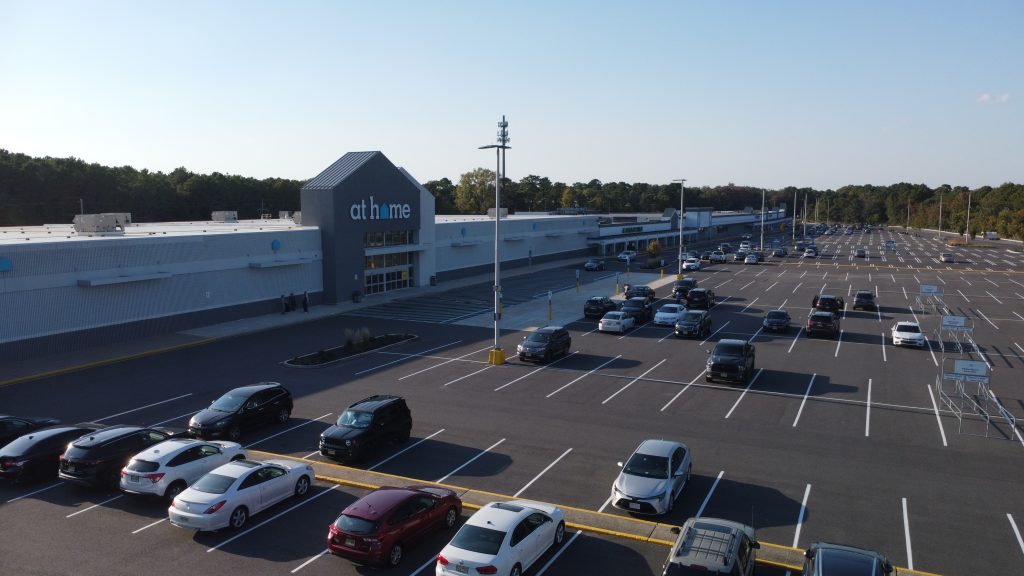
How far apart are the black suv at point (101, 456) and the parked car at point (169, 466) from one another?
28.1 inches

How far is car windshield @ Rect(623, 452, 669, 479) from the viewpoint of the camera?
53.1 feet

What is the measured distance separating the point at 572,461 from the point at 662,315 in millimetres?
24347

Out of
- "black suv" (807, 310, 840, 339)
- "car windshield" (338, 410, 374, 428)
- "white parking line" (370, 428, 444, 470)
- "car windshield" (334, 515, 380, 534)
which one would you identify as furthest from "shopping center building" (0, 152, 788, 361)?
"black suv" (807, 310, 840, 339)

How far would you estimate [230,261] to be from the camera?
4228 cm

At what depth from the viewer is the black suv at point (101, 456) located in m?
17.1

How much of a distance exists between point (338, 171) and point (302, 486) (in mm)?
38350

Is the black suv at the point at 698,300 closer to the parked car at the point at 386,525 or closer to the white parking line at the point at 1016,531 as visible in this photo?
the white parking line at the point at 1016,531

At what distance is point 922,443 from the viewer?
68.2ft

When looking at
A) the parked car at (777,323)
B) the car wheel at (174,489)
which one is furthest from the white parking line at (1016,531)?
the parked car at (777,323)

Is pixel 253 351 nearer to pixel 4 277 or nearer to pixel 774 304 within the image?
pixel 4 277

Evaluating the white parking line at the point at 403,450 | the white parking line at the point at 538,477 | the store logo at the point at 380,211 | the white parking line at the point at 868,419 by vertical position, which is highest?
the store logo at the point at 380,211

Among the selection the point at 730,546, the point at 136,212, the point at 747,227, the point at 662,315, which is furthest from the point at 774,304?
the point at 747,227

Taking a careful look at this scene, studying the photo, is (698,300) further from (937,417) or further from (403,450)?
(403,450)

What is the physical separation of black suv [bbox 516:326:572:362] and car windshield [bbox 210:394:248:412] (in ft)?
44.3
